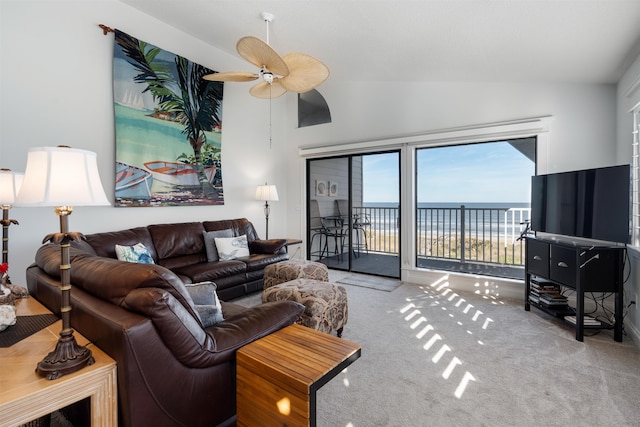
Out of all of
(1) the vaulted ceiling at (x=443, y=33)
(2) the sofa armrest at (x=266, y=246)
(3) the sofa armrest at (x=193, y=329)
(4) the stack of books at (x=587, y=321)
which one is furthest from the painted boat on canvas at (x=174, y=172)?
(4) the stack of books at (x=587, y=321)

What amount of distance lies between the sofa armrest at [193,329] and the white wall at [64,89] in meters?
2.72

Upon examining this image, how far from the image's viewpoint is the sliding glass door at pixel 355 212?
197 inches

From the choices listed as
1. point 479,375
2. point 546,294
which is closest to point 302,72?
point 479,375

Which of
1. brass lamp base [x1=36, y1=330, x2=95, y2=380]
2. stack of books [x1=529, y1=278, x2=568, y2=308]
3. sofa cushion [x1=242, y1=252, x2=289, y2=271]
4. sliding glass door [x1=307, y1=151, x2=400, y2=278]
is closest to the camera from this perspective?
brass lamp base [x1=36, y1=330, x2=95, y2=380]

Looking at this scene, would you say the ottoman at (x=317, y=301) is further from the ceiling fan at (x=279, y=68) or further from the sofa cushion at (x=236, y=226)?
the sofa cushion at (x=236, y=226)

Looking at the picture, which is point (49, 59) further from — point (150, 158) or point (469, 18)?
point (469, 18)

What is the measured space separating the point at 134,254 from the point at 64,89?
1.84 metres

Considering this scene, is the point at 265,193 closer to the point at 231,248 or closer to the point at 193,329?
the point at 231,248

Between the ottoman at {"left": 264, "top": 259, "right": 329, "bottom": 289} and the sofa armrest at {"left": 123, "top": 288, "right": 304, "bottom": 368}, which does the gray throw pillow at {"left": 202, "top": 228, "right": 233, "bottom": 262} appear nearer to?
the ottoman at {"left": 264, "top": 259, "right": 329, "bottom": 289}

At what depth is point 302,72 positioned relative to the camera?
2777 mm

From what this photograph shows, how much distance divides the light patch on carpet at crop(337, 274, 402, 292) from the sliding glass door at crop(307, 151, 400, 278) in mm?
226

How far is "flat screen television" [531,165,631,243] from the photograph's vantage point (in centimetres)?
245

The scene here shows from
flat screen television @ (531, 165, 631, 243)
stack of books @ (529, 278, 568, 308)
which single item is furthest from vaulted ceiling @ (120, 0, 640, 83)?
stack of books @ (529, 278, 568, 308)

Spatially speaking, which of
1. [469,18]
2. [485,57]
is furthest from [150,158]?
[485,57]
